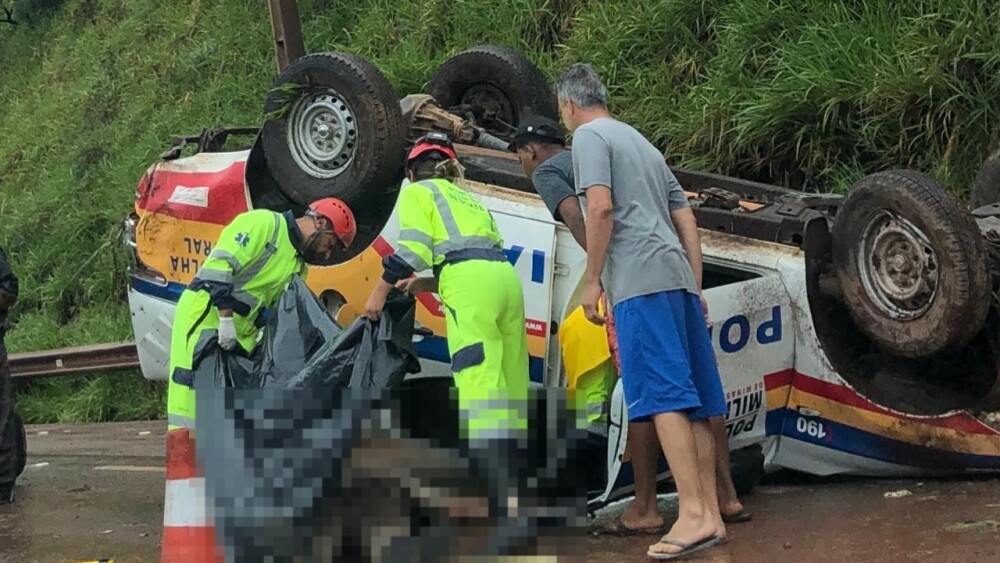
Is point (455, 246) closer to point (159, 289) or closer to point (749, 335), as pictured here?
point (749, 335)

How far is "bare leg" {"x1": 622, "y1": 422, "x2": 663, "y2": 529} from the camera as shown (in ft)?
15.2

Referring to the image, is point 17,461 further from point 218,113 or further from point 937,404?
point 218,113

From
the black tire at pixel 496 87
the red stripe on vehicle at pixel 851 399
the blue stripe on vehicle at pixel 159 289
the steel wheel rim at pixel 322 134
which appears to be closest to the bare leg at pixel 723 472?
the red stripe on vehicle at pixel 851 399

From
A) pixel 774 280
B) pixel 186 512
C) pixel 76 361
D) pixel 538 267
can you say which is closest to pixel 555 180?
pixel 538 267

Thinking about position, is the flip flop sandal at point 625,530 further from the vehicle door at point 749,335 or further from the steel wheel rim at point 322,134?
the steel wheel rim at point 322,134

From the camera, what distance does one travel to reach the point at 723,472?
4.79 m

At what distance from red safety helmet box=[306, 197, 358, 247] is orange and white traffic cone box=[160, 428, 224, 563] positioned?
5.15ft

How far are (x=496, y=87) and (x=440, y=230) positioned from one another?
232 cm

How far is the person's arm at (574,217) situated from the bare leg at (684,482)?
2.48ft

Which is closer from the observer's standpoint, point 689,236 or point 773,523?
point 689,236

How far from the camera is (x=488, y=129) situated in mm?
7180

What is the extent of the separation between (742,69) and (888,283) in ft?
13.5

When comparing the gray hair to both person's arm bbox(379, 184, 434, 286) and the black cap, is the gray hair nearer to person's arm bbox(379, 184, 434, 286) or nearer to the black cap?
the black cap

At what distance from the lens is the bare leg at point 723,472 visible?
15.6 ft
